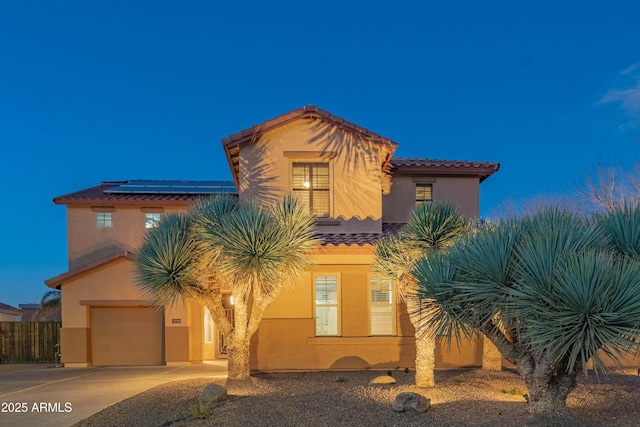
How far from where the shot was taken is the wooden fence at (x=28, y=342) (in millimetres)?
16797

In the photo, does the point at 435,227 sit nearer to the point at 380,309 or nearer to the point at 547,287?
the point at 547,287

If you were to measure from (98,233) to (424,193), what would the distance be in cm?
1220

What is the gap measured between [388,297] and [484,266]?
652 cm

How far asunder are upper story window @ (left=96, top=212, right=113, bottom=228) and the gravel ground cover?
28.8 feet

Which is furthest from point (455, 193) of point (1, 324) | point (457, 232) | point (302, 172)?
point (1, 324)

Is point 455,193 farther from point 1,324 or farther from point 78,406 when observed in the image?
point 1,324

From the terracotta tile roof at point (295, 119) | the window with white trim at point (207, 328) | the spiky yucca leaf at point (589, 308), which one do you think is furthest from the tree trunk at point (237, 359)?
the spiky yucca leaf at point (589, 308)

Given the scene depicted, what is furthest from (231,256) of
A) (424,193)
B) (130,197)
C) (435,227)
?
(130,197)

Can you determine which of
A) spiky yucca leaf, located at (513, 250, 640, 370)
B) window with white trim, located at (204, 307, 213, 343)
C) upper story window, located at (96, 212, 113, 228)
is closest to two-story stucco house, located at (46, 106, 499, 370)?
window with white trim, located at (204, 307, 213, 343)

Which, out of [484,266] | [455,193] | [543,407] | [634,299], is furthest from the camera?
[455,193]

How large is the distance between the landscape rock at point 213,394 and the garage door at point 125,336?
26.4ft

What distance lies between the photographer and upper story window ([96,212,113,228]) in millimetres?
16453

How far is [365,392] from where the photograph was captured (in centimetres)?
847

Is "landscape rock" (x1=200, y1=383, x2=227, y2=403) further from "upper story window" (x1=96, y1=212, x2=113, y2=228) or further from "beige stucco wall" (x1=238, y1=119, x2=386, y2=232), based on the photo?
"upper story window" (x1=96, y1=212, x2=113, y2=228)
